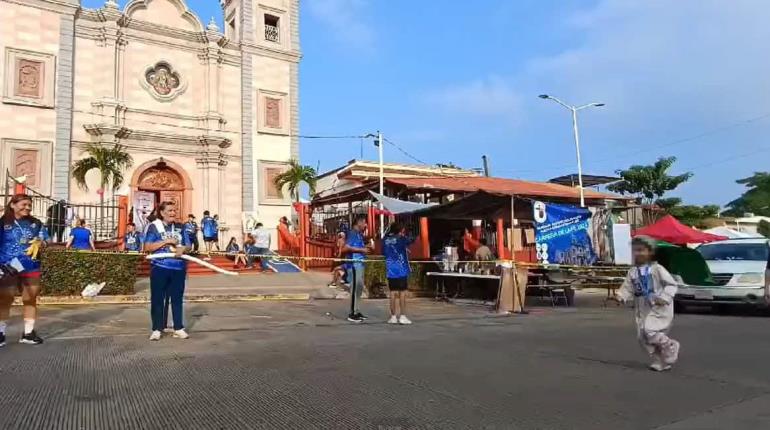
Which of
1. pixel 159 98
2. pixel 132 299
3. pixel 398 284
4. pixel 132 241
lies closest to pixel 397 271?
pixel 398 284

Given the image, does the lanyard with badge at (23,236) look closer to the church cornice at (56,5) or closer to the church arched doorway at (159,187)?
the church arched doorway at (159,187)

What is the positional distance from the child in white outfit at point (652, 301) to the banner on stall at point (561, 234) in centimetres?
706

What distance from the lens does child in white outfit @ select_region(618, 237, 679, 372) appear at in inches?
245

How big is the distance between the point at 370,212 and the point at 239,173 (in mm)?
7406

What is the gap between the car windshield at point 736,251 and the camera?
44.1ft

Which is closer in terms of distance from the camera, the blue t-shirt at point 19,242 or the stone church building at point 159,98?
the blue t-shirt at point 19,242

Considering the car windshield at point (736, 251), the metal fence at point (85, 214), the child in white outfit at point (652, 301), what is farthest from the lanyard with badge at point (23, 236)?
the car windshield at point (736, 251)

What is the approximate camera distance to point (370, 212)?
21391 mm

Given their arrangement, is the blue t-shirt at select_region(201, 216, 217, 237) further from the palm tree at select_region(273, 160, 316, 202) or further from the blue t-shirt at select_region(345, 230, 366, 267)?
the blue t-shirt at select_region(345, 230, 366, 267)

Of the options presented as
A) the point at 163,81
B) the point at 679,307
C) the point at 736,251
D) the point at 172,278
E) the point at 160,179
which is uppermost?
the point at 163,81

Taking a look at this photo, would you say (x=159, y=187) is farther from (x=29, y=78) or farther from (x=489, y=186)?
(x=489, y=186)

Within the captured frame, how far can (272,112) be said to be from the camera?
1067 inches

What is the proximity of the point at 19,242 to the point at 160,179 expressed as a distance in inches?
715

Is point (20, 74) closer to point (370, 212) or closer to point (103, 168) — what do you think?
point (103, 168)
